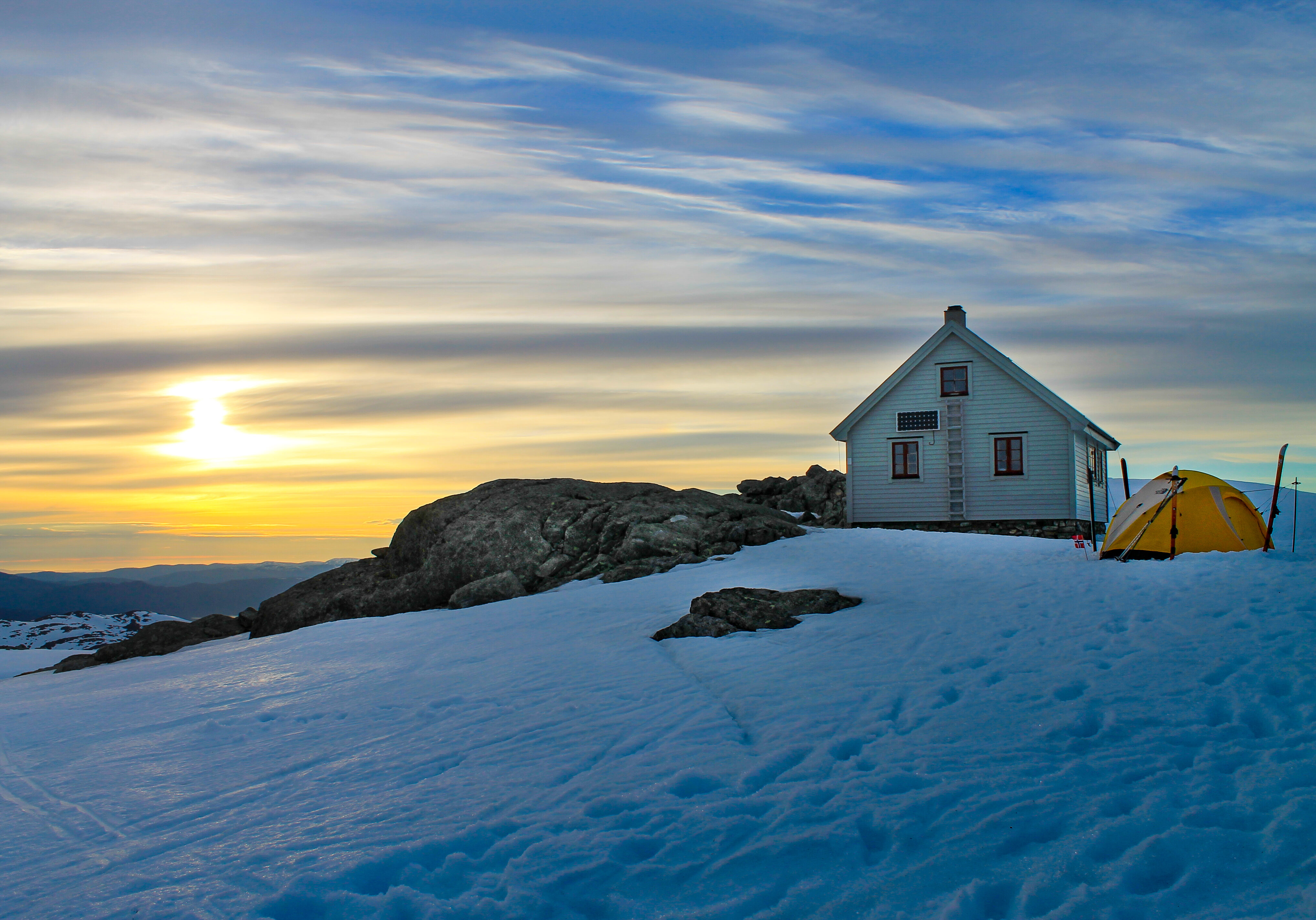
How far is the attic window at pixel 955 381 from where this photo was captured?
26.6 metres

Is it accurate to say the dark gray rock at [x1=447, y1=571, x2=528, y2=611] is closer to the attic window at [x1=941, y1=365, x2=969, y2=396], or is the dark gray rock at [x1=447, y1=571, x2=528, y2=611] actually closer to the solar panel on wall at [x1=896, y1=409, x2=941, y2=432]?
the solar panel on wall at [x1=896, y1=409, x2=941, y2=432]

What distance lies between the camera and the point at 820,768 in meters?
7.25

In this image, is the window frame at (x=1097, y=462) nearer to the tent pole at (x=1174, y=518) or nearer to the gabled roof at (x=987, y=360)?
the gabled roof at (x=987, y=360)

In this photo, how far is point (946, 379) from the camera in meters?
26.8

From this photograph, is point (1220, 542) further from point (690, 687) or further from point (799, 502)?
point (799, 502)

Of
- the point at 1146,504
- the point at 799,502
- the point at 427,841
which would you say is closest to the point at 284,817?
the point at 427,841

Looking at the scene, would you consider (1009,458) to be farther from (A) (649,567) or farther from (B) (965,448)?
(A) (649,567)

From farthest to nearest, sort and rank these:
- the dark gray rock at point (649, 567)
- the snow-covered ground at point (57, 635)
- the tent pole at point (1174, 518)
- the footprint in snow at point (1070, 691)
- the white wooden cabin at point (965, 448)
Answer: the white wooden cabin at point (965, 448) → the snow-covered ground at point (57, 635) → the dark gray rock at point (649, 567) → the tent pole at point (1174, 518) → the footprint in snow at point (1070, 691)

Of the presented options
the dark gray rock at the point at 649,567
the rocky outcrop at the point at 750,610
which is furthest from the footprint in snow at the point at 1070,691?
the dark gray rock at the point at 649,567

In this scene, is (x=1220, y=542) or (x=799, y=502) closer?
(x=1220, y=542)

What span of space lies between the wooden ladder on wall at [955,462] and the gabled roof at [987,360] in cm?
164

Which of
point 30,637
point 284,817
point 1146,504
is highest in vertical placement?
point 1146,504

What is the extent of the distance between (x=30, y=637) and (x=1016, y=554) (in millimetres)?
46366

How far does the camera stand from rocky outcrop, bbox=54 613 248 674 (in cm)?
1906
